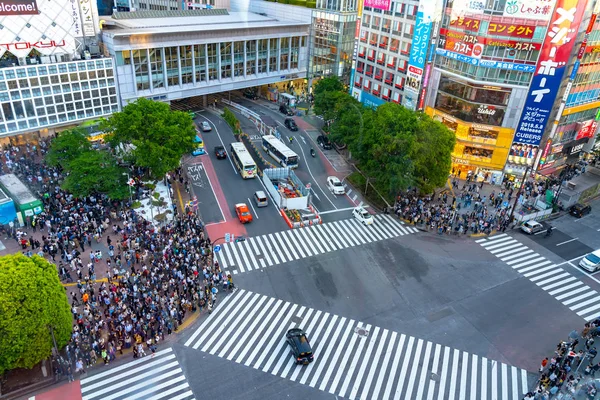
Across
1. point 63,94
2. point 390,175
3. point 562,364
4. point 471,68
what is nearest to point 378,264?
point 390,175

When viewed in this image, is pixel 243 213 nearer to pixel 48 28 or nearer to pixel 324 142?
pixel 324 142

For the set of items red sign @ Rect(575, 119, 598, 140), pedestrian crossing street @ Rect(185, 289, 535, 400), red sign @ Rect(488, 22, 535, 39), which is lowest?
pedestrian crossing street @ Rect(185, 289, 535, 400)

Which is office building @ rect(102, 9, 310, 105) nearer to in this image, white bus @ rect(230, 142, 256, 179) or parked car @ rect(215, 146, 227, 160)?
parked car @ rect(215, 146, 227, 160)

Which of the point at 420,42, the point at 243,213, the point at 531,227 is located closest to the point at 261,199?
the point at 243,213

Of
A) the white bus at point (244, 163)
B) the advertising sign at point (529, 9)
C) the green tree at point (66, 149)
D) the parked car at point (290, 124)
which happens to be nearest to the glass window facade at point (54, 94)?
the green tree at point (66, 149)

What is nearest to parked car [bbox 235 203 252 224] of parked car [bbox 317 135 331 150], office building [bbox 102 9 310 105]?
parked car [bbox 317 135 331 150]

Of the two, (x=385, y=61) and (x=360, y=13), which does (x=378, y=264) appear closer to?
(x=385, y=61)

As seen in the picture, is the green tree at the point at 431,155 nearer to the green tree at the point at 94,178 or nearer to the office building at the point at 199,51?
the green tree at the point at 94,178
